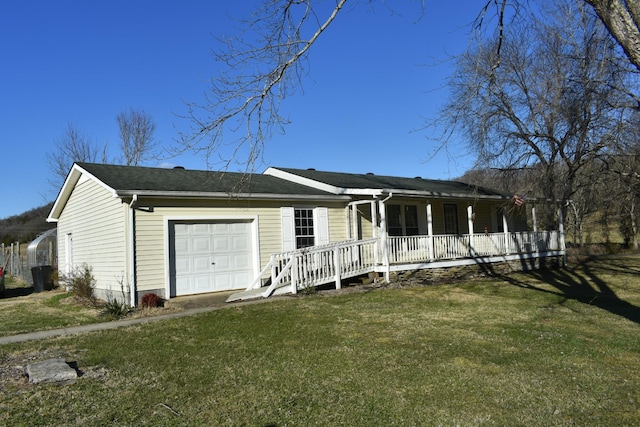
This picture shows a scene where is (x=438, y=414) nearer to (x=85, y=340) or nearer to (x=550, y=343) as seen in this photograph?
(x=550, y=343)

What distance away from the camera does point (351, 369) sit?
18.7 ft

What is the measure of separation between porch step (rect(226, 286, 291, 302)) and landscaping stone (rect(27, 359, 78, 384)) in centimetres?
571

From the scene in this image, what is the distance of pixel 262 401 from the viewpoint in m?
4.69

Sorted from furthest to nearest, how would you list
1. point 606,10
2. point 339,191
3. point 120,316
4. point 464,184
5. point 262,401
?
point 464,184 < point 339,191 < point 120,316 < point 262,401 < point 606,10

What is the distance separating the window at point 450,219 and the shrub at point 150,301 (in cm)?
1204

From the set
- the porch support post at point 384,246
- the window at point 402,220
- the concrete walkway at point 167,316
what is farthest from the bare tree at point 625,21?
the window at point 402,220

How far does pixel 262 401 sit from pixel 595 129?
49.0ft

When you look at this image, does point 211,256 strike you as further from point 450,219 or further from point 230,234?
point 450,219

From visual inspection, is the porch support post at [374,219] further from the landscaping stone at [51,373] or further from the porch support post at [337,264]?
the landscaping stone at [51,373]

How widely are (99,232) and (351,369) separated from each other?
991cm

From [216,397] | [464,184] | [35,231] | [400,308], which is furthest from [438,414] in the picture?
[35,231]

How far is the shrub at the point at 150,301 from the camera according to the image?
1072 cm

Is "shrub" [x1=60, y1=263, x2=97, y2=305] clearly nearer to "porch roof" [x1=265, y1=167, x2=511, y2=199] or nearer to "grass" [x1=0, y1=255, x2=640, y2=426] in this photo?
"grass" [x1=0, y1=255, x2=640, y2=426]

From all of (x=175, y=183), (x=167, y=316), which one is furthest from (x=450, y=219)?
(x=167, y=316)
